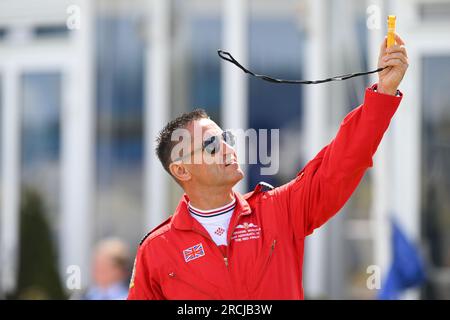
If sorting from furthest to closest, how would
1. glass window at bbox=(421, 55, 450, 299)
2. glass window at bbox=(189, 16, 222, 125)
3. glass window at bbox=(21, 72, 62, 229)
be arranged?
glass window at bbox=(21, 72, 62, 229) → glass window at bbox=(189, 16, 222, 125) → glass window at bbox=(421, 55, 450, 299)

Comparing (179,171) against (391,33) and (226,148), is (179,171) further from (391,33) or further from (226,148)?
(391,33)

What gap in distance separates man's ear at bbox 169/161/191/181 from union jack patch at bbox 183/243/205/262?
30 centimetres

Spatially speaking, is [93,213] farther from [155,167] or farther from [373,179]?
[373,179]

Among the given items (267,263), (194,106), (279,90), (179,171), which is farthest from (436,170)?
(267,263)

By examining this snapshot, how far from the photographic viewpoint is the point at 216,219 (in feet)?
10.3

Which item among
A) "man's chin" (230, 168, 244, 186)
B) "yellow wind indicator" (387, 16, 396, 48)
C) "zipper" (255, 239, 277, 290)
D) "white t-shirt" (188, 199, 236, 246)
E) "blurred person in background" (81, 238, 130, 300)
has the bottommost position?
"blurred person in background" (81, 238, 130, 300)

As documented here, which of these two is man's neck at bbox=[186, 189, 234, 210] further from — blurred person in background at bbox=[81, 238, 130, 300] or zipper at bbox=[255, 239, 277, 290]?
blurred person in background at bbox=[81, 238, 130, 300]

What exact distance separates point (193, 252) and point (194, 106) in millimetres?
4504

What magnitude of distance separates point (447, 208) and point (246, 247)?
4.02 metres

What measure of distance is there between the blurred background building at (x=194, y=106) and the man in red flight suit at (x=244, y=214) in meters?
3.69

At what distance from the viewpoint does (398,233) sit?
253 inches

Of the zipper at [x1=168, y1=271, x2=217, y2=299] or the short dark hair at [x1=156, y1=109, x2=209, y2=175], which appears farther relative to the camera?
the short dark hair at [x1=156, y1=109, x2=209, y2=175]

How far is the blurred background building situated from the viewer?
6.75 metres

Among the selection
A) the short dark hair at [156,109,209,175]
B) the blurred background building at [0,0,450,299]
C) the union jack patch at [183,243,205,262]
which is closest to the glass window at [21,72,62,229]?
the blurred background building at [0,0,450,299]
